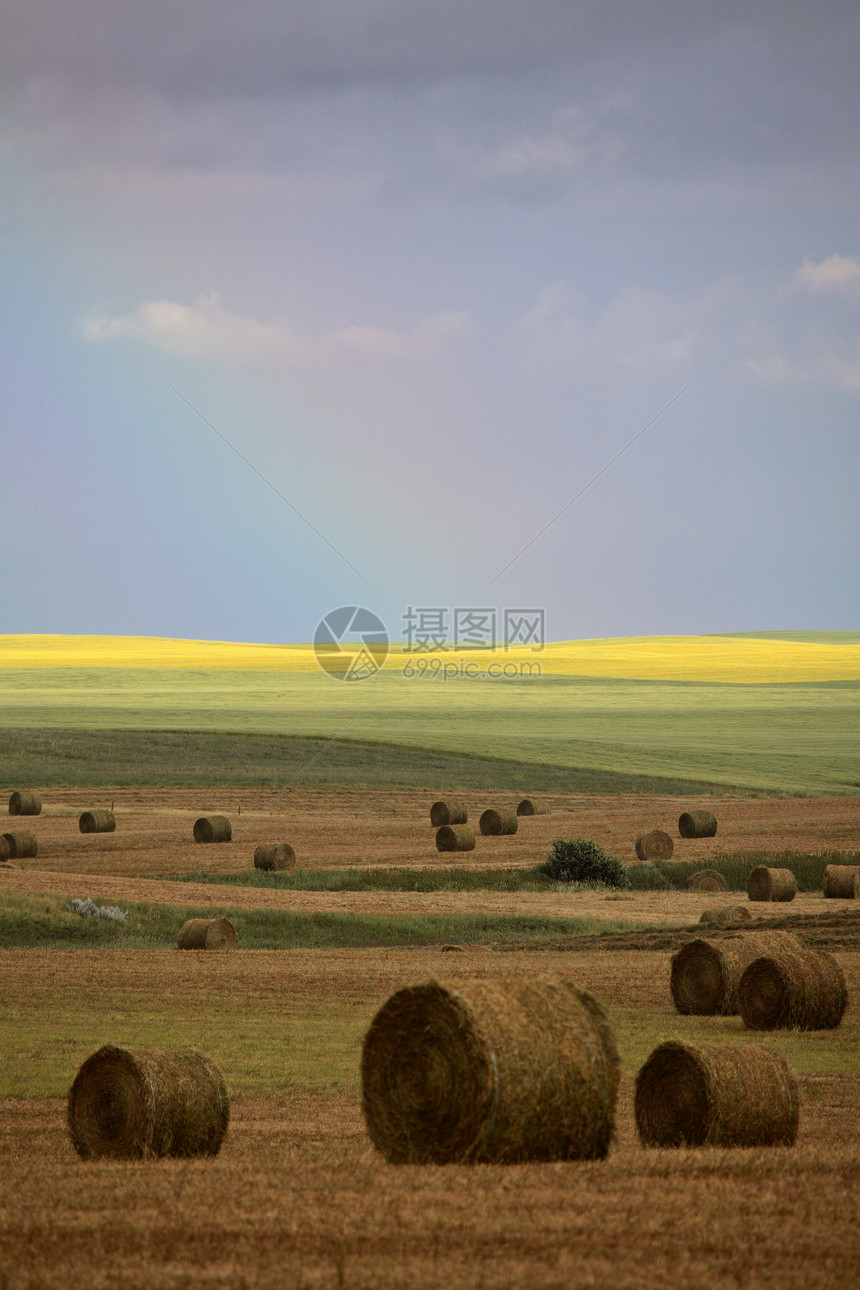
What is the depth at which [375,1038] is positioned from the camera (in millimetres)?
9023

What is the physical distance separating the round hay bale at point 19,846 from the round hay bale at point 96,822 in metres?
4.44

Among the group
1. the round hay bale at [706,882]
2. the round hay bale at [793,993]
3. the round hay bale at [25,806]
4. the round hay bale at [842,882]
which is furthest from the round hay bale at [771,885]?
the round hay bale at [25,806]

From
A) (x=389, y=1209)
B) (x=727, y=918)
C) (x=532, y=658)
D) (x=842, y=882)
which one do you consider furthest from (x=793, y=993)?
(x=532, y=658)

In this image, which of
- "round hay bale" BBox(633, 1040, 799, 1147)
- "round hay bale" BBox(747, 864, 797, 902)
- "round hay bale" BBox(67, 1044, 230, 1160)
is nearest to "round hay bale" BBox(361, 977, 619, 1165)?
"round hay bale" BBox(633, 1040, 799, 1147)

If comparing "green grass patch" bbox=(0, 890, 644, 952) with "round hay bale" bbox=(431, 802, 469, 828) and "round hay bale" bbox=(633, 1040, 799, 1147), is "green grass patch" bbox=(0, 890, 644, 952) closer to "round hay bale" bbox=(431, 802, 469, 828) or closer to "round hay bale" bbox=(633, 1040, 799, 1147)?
"round hay bale" bbox=(431, 802, 469, 828)

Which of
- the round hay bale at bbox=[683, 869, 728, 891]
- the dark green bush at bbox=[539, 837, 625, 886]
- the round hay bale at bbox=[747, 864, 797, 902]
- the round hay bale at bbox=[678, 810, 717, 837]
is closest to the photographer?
the round hay bale at bbox=[747, 864, 797, 902]

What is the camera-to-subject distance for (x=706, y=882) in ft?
108

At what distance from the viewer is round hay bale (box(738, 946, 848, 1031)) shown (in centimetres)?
1627

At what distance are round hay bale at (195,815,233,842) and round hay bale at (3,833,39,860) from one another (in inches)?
188

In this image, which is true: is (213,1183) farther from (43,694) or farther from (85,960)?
(43,694)

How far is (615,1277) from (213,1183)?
289 cm

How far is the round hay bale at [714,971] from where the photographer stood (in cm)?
1741

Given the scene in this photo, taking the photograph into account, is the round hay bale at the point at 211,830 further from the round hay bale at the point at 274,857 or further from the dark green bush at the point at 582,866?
the dark green bush at the point at 582,866

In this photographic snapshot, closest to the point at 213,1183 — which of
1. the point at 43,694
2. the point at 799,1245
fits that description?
the point at 799,1245
